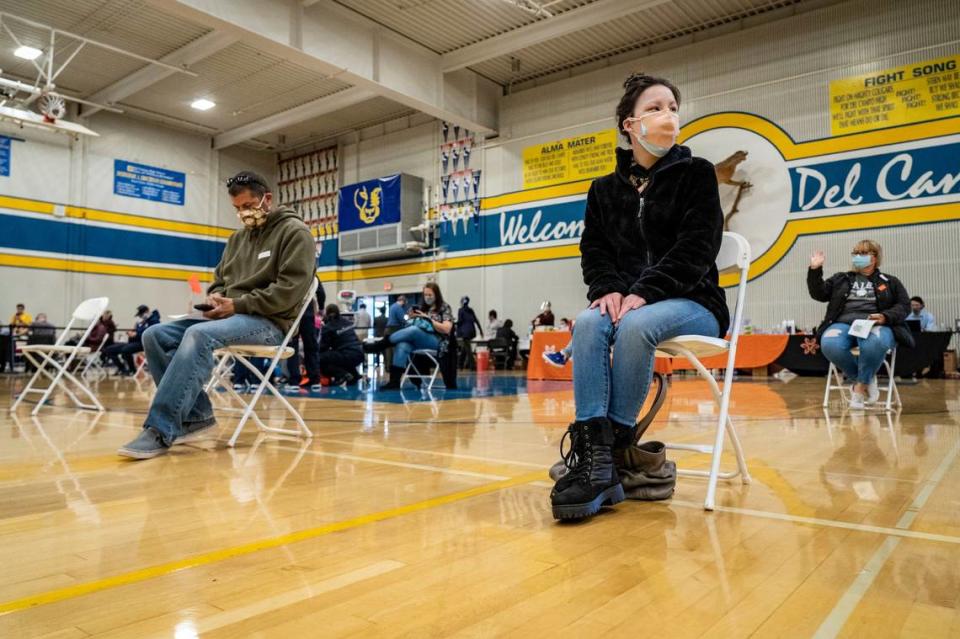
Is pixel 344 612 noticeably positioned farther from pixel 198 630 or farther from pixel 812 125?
pixel 812 125

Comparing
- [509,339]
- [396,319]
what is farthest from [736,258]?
[509,339]

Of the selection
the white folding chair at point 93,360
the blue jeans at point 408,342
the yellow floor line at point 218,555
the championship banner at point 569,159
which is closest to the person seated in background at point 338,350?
the blue jeans at point 408,342

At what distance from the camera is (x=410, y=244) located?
50.1ft

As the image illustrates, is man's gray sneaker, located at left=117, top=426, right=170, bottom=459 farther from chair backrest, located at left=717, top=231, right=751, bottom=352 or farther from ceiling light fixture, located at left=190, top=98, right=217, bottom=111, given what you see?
ceiling light fixture, located at left=190, top=98, right=217, bottom=111

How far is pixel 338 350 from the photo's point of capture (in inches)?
305

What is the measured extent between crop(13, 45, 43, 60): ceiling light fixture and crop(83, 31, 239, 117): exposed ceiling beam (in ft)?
5.85

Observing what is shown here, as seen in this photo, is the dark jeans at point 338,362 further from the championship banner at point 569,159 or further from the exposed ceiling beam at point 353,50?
the championship banner at point 569,159

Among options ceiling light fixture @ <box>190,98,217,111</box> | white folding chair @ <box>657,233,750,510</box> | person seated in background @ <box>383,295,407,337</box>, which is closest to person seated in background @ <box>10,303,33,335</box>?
ceiling light fixture @ <box>190,98,217,111</box>

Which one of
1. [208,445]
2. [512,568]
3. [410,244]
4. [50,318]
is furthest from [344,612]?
[50,318]

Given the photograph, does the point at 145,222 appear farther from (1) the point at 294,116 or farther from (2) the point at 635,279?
(2) the point at 635,279

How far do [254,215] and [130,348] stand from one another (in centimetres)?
848

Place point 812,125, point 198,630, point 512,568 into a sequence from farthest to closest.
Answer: point 812,125
point 512,568
point 198,630

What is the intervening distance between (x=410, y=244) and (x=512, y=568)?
1424 cm

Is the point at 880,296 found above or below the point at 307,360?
above
